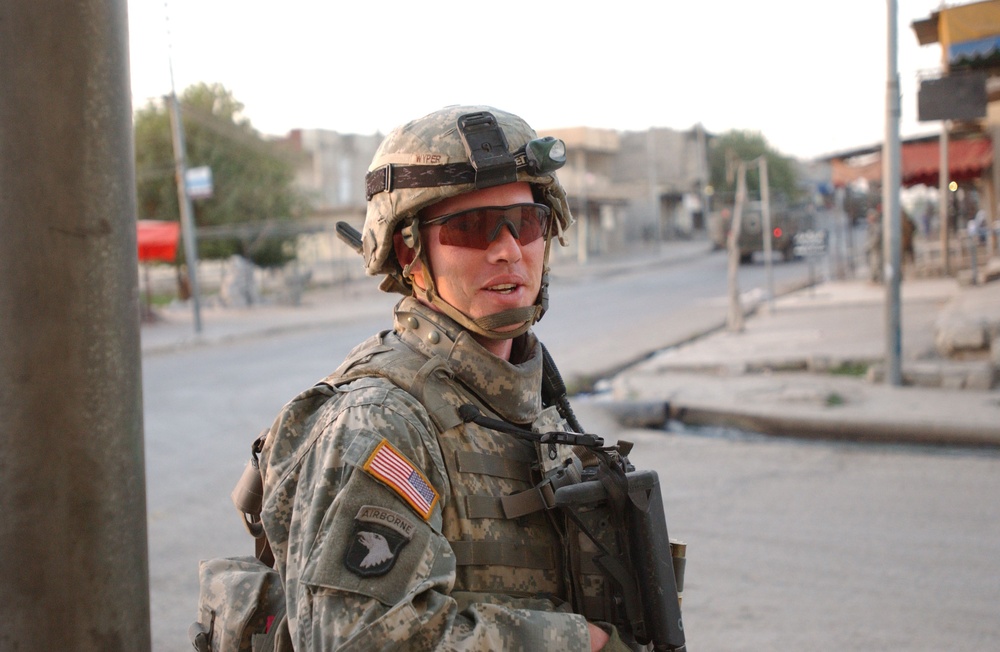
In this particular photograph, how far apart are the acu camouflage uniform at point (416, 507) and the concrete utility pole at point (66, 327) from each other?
296mm

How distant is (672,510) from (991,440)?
266 centimetres

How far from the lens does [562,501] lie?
1540 mm

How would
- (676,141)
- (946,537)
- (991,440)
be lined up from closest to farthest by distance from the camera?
(946,537) < (991,440) < (676,141)

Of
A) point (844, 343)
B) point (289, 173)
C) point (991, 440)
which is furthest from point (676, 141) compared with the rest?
point (991, 440)

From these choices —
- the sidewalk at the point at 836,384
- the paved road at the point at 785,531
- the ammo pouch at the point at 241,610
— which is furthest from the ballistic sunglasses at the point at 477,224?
the sidewalk at the point at 836,384

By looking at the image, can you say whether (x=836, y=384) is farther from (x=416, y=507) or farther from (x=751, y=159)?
(x=751, y=159)

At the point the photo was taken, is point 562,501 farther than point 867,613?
No

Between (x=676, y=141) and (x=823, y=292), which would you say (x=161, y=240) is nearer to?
(x=823, y=292)

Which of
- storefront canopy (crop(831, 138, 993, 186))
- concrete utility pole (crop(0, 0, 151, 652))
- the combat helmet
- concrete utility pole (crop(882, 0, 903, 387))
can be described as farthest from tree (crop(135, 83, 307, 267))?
concrete utility pole (crop(0, 0, 151, 652))

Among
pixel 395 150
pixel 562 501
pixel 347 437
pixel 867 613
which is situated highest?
pixel 395 150

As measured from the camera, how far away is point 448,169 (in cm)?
174

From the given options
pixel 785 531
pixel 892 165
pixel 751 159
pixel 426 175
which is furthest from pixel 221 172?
pixel 751 159

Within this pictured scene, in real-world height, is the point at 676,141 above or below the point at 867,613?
above

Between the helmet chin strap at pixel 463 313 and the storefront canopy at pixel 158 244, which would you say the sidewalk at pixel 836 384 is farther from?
the storefront canopy at pixel 158 244
